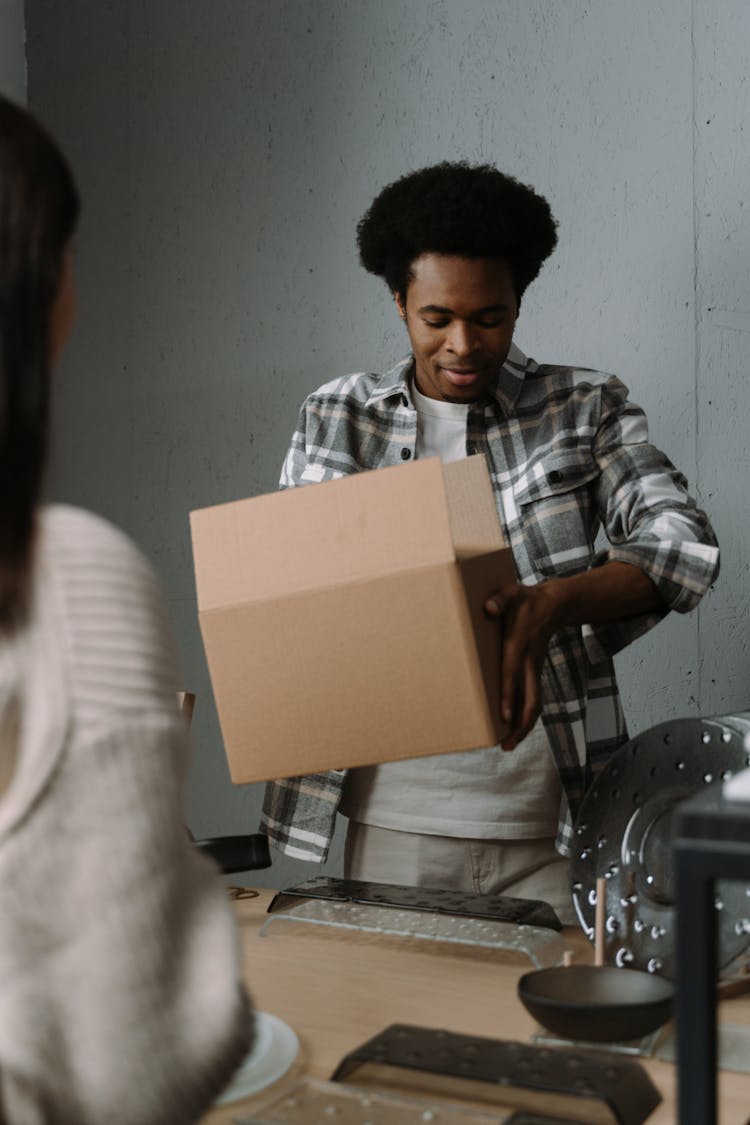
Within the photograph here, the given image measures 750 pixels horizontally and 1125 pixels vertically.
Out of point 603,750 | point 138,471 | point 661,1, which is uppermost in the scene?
point 661,1

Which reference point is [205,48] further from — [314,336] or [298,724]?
[298,724]

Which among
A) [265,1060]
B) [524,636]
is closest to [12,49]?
[524,636]

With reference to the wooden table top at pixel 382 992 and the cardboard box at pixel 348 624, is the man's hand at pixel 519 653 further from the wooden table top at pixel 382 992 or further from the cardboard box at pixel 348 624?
the wooden table top at pixel 382 992

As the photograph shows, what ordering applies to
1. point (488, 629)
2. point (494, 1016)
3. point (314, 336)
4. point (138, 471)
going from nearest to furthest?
Result: point (494, 1016) < point (488, 629) < point (314, 336) < point (138, 471)

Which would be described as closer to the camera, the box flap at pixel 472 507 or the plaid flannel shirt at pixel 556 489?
the box flap at pixel 472 507

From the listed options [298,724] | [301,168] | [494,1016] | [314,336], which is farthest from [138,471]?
[494,1016]

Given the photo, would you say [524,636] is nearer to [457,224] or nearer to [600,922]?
[600,922]

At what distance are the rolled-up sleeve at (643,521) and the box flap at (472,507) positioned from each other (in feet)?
0.95

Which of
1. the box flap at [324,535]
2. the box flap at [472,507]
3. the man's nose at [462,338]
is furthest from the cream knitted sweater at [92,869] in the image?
the man's nose at [462,338]

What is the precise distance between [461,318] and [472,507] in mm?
447

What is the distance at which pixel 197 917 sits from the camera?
0.57 m

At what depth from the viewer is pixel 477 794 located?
1552 millimetres

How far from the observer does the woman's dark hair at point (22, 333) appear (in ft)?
1.78

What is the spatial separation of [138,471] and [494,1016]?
1.92m
